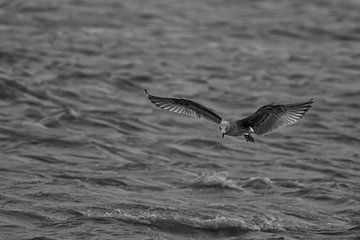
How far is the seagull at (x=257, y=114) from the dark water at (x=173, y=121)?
136 centimetres

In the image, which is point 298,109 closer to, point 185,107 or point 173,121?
point 185,107

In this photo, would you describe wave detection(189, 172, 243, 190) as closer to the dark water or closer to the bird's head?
the dark water

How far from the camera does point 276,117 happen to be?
11.7 meters

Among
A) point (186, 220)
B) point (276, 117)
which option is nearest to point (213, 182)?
point (186, 220)

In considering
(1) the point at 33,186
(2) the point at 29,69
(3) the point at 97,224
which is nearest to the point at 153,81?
(2) the point at 29,69

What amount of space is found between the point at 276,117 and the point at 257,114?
289 millimetres

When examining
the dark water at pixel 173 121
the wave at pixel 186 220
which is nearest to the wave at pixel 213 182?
the dark water at pixel 173 121

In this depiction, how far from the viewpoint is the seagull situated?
11484 mm

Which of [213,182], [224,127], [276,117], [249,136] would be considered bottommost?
[213,182]

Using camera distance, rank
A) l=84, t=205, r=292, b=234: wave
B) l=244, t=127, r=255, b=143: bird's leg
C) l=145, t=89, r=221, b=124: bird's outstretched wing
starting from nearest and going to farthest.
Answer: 1. l=244, t=127, r=255, b=143: bird's leg
2. l=145, t=89, r=221, b=124: bird's outstretched wing
3. l=84, t=205, r=292, b=234: wave

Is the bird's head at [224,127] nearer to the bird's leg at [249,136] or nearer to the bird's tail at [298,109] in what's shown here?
the bird's leg at [249,136]

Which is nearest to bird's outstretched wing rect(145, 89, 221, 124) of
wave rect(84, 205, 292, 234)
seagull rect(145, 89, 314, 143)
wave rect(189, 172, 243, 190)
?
seagull rect(145, 89, 314, 143)

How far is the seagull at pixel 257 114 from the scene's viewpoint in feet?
37.7

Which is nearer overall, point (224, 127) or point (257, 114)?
point (224, 127)
